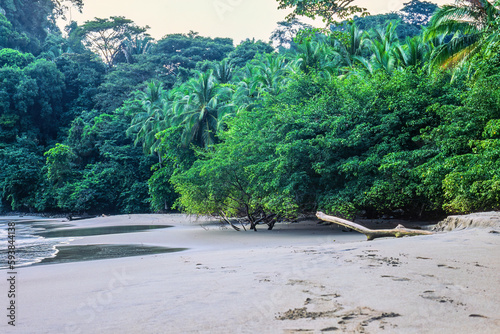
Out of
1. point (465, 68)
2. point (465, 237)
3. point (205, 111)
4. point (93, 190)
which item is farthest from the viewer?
point (93, 190)

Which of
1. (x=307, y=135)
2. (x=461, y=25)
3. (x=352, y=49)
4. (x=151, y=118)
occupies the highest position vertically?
(x=352, y=49)

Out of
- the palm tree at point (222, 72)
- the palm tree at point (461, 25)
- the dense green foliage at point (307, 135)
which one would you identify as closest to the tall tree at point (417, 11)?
the dense green foliage at point (307, 135)

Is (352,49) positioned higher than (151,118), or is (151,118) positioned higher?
(352,49)

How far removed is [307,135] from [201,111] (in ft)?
53.0

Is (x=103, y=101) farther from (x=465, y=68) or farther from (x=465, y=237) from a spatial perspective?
(x=465, y=237)

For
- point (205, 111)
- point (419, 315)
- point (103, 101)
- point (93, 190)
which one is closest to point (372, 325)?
point (419, 315)

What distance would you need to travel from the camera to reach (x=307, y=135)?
14445 mm

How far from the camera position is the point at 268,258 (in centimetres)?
645

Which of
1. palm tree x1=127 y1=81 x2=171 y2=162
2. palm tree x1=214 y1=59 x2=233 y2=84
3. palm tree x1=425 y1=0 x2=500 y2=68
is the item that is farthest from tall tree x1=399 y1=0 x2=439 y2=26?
palm tree x1=425 y1=0 x2=500 y2=68

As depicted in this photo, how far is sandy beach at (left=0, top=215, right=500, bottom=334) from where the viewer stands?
126 inches

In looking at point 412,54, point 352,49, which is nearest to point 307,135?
point 412,54

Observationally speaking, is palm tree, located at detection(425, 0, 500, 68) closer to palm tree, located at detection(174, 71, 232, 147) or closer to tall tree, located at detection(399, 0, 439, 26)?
palm tree, located at detection(174, 71, 232, 147)

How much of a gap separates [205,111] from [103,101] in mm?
23274

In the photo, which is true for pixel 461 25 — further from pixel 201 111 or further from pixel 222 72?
pixel 222 72
